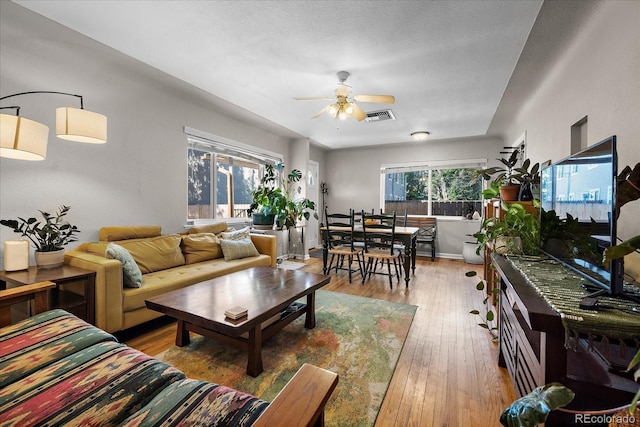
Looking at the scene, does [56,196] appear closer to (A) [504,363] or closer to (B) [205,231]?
(B) [205,231]

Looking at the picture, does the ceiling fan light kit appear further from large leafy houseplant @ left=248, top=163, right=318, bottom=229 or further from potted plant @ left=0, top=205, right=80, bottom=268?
potted plant @ left=0, top=205, right=80, bottom=268

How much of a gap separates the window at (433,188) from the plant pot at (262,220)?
312 centimetres

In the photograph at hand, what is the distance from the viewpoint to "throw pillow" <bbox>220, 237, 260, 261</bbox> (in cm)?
337

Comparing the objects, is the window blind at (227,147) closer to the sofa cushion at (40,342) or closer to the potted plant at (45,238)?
the potted plant at (45,238)

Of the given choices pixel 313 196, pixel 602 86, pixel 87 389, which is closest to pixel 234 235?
pixel 87 389

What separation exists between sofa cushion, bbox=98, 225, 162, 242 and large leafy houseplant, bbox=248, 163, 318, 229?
1.79m

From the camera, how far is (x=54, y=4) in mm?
1883

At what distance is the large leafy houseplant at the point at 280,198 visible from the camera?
183 inches

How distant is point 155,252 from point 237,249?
91 cm

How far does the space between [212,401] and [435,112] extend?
4.30 metres

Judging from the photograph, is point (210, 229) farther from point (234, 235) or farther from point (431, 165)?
point (431, 165)

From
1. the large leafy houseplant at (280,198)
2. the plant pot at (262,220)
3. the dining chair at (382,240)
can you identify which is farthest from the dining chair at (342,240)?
the plant pot at (262,220)

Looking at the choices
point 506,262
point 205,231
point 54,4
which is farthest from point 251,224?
A: point 506,262

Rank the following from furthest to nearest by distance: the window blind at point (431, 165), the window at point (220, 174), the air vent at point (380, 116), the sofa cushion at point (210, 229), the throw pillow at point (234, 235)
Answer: the window blind at point (431, 165) → the air vent at point (380, 116) → the window at point (220, 174) → the throw pillow at point (234, 235) → the sofa cushion at point (210, 229)
